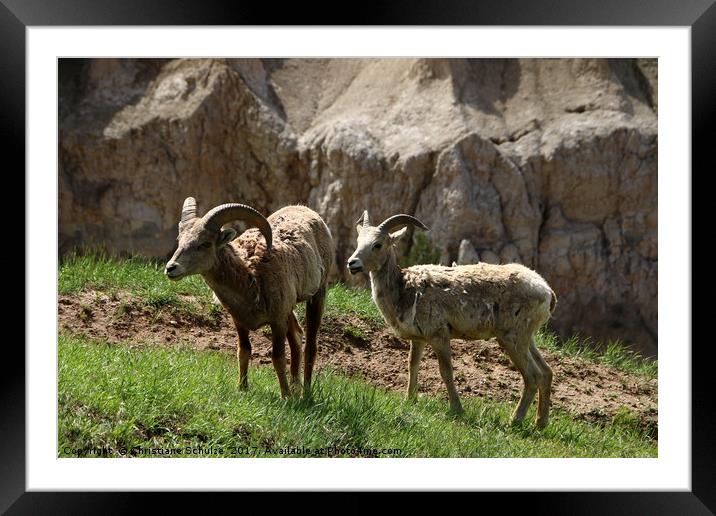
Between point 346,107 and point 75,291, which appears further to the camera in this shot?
point 346,107

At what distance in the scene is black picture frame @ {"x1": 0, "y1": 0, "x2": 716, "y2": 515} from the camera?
6879 millimetres

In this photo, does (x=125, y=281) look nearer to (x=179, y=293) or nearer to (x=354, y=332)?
(x=179, y=293)

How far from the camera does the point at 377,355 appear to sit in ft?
37.9

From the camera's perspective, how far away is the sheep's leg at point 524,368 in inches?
372

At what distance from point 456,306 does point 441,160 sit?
6.37 m

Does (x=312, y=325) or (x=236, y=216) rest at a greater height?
(x=236, y=216)

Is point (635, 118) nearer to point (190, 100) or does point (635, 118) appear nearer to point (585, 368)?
point (585, 368)

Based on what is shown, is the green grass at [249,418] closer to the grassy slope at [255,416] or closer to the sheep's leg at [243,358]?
the grassy slope at [255,416]

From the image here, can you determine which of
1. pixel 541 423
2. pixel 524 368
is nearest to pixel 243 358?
pixel 524 368

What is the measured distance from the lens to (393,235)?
9.63 metres

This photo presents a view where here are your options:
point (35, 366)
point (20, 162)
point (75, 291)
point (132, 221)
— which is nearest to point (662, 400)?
point (35, 366)

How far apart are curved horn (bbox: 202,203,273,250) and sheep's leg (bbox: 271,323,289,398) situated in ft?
2.68

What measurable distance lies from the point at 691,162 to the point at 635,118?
343 inches

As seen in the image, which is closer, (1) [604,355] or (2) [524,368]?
(2) [524,368]
